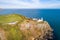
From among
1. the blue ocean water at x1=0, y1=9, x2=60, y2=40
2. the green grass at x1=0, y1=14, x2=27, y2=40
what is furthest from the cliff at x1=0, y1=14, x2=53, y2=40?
the blue ocean water at x1=0, y1=9, x2=60, y2=40

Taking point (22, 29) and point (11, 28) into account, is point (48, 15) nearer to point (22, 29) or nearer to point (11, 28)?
point (22, 29)

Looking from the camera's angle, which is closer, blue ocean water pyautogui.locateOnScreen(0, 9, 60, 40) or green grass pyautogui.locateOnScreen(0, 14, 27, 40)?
green grass pyautogui.locateOnScreen(0, 14, 27, 40)

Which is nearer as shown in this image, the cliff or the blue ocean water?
the cliff

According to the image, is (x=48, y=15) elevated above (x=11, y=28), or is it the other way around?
(x=48, y=15)

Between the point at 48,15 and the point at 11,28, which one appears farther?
the point at 48,15

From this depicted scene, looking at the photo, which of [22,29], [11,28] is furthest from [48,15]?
[11,28]

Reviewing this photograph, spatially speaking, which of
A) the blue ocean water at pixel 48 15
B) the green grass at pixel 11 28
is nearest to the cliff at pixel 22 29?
the green grass at pixel 11 28

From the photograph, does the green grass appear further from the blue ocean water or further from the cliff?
the blue ocean water

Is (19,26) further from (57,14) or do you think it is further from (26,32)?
(57,14)

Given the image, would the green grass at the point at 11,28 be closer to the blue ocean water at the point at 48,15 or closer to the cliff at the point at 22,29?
the cliff at the point at 22,29

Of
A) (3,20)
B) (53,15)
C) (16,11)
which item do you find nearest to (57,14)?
(53,15)
